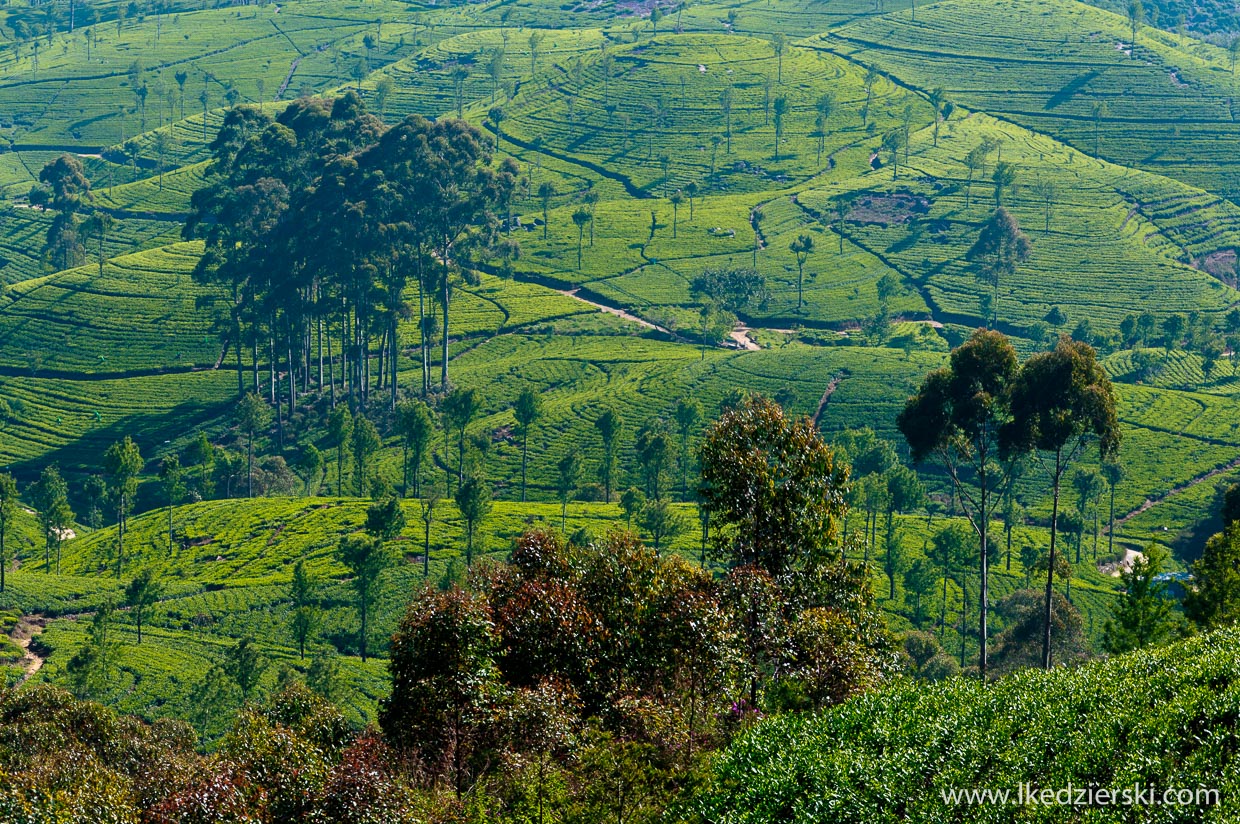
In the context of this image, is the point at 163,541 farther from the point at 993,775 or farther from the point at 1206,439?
the point at 1206,439

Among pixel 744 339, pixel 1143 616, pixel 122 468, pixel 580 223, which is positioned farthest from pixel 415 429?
pixel 580 223

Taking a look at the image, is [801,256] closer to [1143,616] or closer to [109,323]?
[109,323]

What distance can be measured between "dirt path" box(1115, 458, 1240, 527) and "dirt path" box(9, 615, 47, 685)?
99.2m

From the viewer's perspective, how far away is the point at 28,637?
89438 millimetres

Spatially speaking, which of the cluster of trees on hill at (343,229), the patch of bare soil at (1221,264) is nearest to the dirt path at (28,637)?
the cluster of trees on hill at (343,229)

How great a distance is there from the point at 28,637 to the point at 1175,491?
359 ft

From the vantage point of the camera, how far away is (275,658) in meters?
86.6

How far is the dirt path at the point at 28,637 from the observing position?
8388 centimetres

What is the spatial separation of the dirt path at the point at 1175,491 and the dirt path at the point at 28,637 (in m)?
99.2

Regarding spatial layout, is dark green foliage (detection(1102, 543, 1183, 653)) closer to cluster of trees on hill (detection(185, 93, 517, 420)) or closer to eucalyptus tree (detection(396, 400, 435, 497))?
eucalyptus tree (detection(396, 400, 435, 497))

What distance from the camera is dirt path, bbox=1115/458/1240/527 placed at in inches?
4889

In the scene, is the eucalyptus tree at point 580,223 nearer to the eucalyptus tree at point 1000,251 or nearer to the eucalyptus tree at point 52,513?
the eucalyptus tree at point 1000,251

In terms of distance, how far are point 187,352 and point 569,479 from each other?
75.9 meters

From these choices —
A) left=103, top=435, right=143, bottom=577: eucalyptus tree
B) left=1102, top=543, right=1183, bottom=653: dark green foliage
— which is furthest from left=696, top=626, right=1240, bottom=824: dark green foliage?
left=103, top=435, right=143, bottom=577: eucalyptus tree
